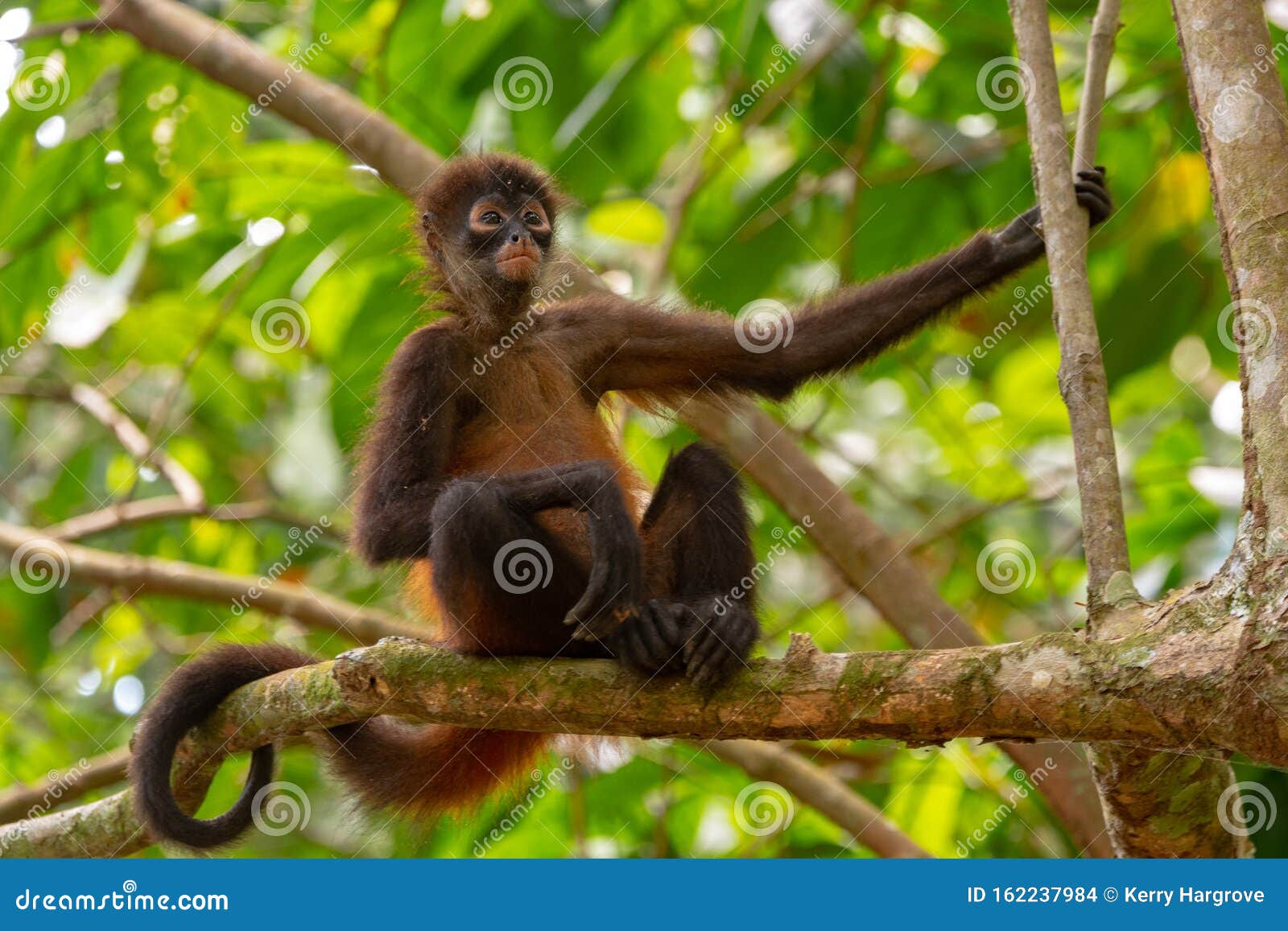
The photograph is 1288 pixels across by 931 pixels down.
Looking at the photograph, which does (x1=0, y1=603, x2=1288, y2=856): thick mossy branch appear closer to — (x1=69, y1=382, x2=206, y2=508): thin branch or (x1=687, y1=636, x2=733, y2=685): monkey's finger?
(x1=687, y1=636, x2=733, y2=685): monkey's finger

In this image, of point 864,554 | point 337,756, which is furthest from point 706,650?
point 337,756

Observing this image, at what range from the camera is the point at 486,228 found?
24.4 ft

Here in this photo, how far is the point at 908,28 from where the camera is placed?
9969mm

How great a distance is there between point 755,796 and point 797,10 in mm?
4512

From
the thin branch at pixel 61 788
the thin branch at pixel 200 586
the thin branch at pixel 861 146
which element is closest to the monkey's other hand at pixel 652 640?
the thin branch at pixel 200 586

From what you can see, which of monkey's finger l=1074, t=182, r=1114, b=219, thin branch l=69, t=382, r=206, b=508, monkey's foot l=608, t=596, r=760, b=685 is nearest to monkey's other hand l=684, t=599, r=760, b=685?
monkey's foot l=608, t=596, r=760, b=685

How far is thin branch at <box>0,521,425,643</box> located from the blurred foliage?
0.85 metres

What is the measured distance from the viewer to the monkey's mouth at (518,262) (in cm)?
722

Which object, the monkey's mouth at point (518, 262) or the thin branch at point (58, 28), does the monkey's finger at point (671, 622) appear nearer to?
the monkey's mouth at point (518, 262)

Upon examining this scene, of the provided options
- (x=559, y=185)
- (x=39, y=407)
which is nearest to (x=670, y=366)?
(x=559, y=185)

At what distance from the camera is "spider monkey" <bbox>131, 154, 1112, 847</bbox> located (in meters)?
5.75

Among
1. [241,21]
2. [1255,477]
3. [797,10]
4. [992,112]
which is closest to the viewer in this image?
[1255,477]

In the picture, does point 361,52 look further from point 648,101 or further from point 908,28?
point 908,28

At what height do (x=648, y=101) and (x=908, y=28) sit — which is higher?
(x=908, y=28)
